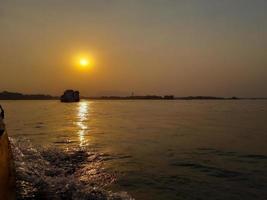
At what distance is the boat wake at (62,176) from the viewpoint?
13.3 m

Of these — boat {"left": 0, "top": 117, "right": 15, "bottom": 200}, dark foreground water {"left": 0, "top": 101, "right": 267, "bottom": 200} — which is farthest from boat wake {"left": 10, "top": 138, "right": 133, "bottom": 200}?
boat {"left": 0, "top": 117, "right": 15, "bottom": 200}

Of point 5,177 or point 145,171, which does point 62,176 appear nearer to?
point 145,171

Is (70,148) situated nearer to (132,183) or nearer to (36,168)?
(36,168)

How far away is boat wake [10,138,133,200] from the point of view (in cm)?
1326

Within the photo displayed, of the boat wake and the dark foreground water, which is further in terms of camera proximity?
the dark foreground water

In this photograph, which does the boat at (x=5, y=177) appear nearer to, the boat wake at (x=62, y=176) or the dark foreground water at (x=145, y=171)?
the boat wake at (x=62, y=176)

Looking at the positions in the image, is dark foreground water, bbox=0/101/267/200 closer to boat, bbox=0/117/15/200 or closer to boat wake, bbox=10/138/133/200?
boat wake, bbox=10/138/133/200

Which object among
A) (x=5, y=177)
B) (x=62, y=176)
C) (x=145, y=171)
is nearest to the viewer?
(x=5, y=177)

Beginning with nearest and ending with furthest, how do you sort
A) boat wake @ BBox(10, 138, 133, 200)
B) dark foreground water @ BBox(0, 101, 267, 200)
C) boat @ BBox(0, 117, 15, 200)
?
1. boat @ BBox(0, 117, 15, 200)
2. boat wake @ BBox(10, 138, 133, 200)
3. dark foreground water @ BBox(0, 101, 267, 200)

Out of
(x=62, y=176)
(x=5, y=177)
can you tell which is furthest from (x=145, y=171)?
(x=5, y=177)

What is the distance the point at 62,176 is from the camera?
16562 millimetres

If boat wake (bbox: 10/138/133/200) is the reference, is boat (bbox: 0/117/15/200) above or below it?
above

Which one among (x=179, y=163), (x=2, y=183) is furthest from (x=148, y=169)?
(x=2, y=183)

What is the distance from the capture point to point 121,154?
2328 centimetres
